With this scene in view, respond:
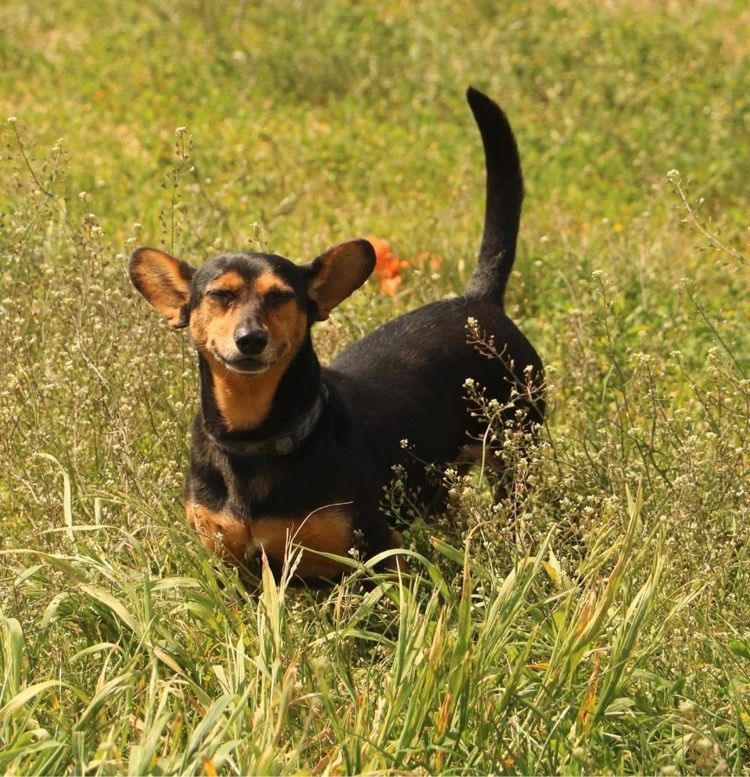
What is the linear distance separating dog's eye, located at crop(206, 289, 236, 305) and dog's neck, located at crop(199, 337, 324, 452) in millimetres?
196

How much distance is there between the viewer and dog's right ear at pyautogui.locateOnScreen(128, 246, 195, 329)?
14.9 ft

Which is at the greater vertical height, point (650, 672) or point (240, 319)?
point (240, 319)

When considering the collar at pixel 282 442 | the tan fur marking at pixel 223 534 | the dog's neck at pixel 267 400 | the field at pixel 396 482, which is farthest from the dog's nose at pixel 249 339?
the tan fur marking at pixel 223 534

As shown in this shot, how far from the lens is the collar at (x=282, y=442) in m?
4.26

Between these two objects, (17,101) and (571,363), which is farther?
(17,101)

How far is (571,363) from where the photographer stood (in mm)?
5508

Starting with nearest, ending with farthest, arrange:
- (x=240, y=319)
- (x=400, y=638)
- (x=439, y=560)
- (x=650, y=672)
A: (x=400, y=638) → (x=650, y=672) → (x=240, y=319) → (x=439, y=560)

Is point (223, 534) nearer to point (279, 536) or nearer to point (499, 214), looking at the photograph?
point (279, 536)

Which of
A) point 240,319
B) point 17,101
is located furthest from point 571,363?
point 17,101

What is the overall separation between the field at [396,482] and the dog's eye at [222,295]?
1.50 ft

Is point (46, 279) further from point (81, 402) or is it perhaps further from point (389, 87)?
point (389, 87)

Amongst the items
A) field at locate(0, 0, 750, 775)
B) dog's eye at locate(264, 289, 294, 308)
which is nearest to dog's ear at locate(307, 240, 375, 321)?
dog's eye at locate(264, 289, 294, 308)

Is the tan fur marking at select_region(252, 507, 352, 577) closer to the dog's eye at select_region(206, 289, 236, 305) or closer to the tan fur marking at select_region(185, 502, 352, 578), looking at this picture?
the tan fur marking at select_region(185, 502, 352, 578)

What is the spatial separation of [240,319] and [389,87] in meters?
6.13
